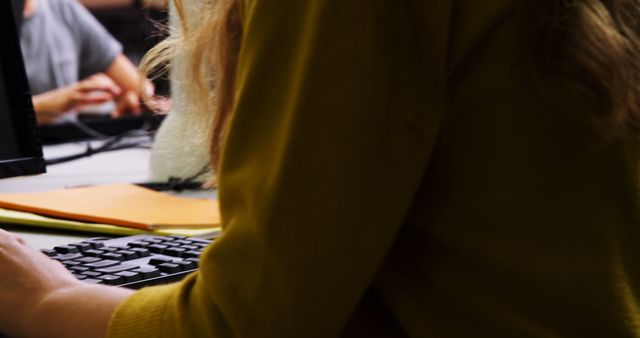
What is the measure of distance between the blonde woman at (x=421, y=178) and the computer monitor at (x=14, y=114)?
1.67ft

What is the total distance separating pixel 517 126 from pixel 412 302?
128mm

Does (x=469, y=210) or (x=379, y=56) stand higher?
(x=379, y=56)

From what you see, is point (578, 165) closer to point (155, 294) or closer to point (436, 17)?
point (436, 17)

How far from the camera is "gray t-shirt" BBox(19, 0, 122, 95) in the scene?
7.97 ft

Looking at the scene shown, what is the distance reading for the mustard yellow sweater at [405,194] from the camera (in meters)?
0.54

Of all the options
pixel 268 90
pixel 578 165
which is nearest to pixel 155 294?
pixel 268 90

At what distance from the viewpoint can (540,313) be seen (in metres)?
0.61

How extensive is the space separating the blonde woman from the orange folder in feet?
1.51

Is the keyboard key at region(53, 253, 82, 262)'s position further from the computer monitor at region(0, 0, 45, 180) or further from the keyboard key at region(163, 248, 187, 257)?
the computer monitor at region(0, 0, 45, 180)

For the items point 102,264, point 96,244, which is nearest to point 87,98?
point 96,244

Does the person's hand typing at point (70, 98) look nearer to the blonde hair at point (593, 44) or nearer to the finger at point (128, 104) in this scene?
the finger at point (128, 104)

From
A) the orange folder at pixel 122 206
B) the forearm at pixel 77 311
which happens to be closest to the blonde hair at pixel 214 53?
the forearm at pixel 77 311

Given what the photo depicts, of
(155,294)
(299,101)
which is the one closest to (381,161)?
(299,101)

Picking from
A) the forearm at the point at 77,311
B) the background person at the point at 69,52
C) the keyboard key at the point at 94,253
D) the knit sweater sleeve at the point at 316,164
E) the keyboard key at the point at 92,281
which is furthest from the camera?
the background person at the point at 69,52
